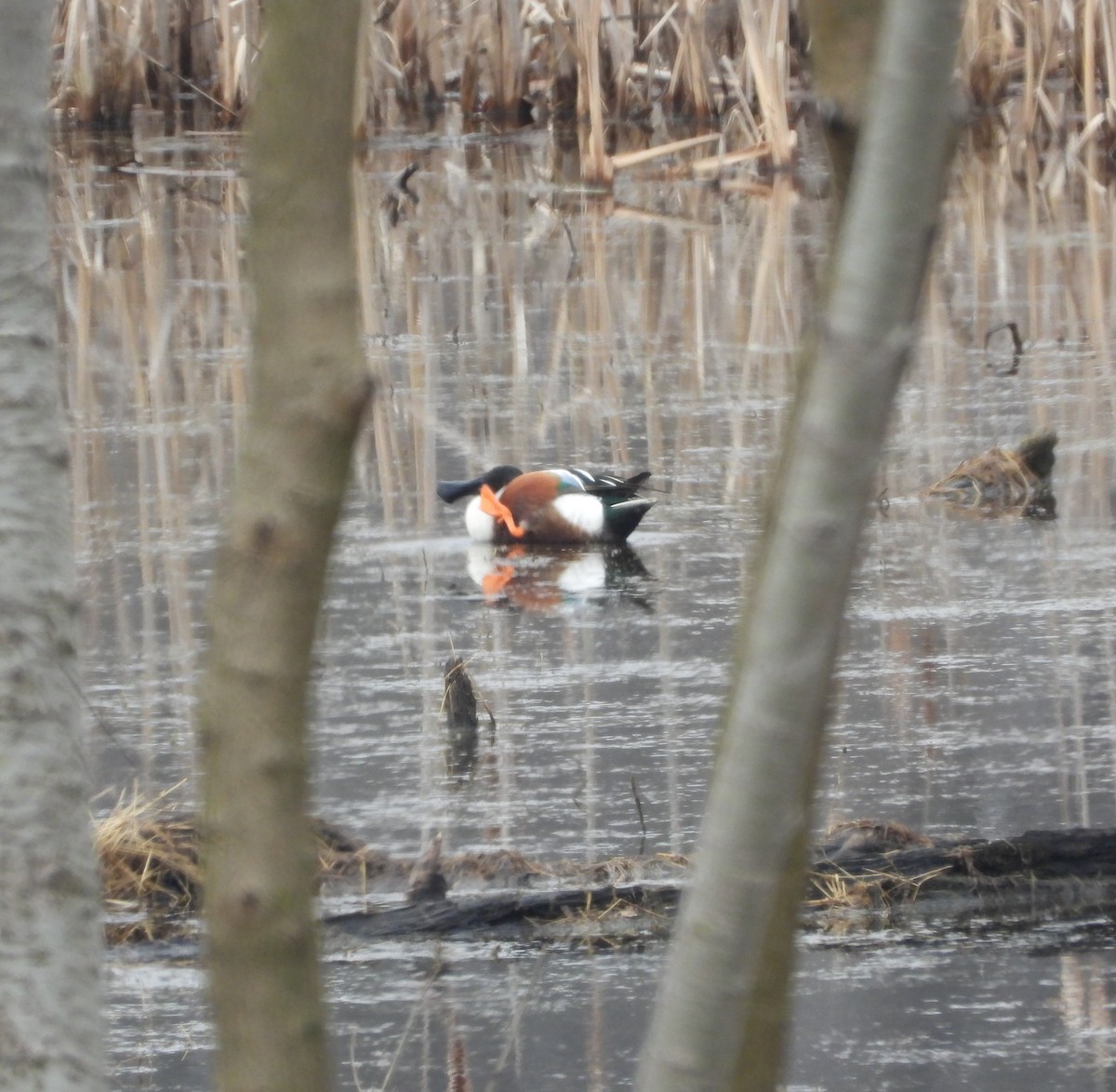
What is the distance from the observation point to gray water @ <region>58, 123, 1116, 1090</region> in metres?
3.65

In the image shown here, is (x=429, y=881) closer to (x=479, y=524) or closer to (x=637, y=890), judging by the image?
(x=637, y=890)

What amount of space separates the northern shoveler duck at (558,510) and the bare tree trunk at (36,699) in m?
5.29

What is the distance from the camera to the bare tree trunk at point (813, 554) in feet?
3.98

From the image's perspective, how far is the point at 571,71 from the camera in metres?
25.0

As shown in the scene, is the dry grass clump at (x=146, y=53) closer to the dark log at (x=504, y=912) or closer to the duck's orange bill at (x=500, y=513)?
the duck's orange bill at (x=500, y=513)

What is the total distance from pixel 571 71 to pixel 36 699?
77.9 ft

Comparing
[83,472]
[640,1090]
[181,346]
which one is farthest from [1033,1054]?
[181,346]

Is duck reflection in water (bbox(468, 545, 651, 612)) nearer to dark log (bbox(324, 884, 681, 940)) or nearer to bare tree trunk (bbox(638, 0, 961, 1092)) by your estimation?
dark log (bbox(324, 884, 681, 940))

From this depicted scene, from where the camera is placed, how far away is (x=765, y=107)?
1897 cm

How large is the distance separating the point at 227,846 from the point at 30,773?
209 mm

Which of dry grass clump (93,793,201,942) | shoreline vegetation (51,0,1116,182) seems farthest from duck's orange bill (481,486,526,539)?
shoreline vegetation (51,0,1116,182)

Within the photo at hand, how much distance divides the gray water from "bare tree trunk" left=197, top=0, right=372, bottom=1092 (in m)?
0.68

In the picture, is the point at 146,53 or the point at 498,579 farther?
the point at 146,53

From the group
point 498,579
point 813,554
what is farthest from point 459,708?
point 813,554
